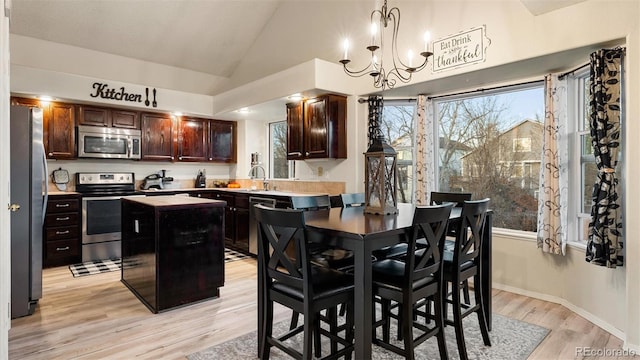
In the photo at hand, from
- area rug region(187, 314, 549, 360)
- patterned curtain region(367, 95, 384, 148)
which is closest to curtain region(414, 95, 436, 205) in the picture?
patterned curtain region(367, 95, 384, 148)

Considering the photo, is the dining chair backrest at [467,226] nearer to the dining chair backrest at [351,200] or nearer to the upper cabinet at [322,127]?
the dining chair backrest at [351,200]

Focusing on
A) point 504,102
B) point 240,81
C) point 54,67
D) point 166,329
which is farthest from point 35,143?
point 504,102

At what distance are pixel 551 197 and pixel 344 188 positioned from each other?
2298 millimetres

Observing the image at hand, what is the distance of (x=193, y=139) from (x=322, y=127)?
8.88 ft

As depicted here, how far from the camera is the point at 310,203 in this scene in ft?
9.61

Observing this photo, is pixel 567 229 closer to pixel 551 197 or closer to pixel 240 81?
pixel 551 197

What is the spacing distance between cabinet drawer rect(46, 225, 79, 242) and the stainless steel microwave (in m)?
1.04

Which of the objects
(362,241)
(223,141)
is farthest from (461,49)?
(223,141)

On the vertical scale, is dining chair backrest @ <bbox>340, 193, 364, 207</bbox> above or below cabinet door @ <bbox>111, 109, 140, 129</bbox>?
below

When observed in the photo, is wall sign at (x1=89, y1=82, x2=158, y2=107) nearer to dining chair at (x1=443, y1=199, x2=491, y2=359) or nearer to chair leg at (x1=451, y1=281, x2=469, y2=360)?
dining chair at (x1=443, y1=199, x2=491, y2=359)

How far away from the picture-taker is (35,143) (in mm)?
3139

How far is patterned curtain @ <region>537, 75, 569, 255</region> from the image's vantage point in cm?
325

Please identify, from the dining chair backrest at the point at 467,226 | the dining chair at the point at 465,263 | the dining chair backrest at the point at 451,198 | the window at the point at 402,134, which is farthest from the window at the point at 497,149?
the dining chair backrest at the point at 467,226

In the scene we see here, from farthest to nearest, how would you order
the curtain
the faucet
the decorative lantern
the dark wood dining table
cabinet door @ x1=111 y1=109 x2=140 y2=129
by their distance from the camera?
1. the faucet
2. cabinet door @ x1=111 y1=109 x2=140 y2=129
3. the curtain
4. the decorative lantern
5. the dark wood dining table
